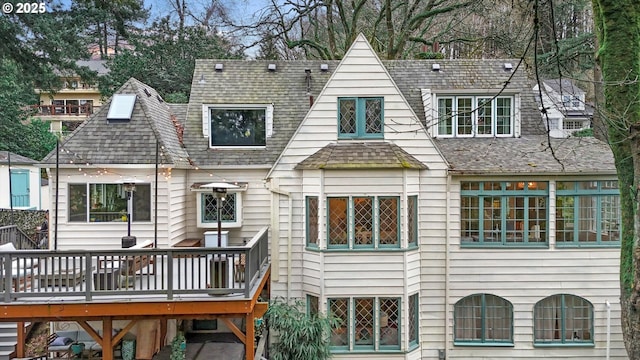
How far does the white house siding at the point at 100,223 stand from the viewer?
1052 centimetres

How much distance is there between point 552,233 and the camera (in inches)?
416

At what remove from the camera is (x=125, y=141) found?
10797 millimetres

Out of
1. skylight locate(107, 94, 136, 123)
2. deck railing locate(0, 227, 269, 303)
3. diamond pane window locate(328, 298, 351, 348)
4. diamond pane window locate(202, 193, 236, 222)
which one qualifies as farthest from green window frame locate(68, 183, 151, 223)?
diamond pane window locate(328, 298, 351, 348)

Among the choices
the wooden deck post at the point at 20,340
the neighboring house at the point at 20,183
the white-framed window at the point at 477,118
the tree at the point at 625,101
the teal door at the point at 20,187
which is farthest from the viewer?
the teal door at the point at 20,187

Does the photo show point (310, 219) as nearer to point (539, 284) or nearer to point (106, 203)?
point (106, 203)

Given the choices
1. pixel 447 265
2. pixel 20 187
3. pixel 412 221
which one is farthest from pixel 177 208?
pixel 20 187

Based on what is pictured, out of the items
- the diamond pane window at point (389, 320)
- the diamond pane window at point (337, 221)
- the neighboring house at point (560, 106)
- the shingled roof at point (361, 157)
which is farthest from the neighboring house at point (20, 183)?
the neighboring house at point (560, 106)

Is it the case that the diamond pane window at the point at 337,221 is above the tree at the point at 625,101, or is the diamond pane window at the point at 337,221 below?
below

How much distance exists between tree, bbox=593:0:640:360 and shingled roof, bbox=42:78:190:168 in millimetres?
9419

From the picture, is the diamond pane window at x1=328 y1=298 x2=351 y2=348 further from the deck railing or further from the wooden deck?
the deck railing

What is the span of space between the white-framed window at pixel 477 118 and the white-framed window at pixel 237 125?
16.1ft

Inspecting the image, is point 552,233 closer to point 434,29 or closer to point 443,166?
point 443,166

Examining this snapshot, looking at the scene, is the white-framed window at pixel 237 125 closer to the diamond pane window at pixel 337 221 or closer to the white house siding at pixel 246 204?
the white house siding at pixel 246 204

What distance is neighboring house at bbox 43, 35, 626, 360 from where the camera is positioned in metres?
10.2
